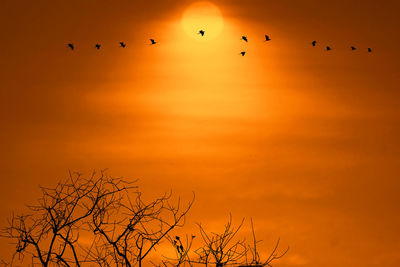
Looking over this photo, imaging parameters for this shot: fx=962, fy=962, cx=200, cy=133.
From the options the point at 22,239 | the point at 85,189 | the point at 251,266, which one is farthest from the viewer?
the point at 85,189

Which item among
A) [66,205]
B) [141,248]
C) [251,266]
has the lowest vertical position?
[251,266]

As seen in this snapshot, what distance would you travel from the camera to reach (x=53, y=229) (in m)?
17.5

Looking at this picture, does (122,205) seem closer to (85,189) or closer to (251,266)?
(85,189)

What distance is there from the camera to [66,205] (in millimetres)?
18078

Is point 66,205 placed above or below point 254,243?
above

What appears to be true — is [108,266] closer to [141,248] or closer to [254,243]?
[141,248]

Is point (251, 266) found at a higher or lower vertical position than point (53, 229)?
lower

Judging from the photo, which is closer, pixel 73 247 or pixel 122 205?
pixel 73 247

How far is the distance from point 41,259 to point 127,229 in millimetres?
1896

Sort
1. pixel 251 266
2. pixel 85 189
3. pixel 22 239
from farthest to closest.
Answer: pixel 85 189
pixel 22 239
pixel 251 266

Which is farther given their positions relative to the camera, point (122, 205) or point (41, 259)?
point (122, 205)

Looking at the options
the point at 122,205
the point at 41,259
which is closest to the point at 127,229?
the point at 122,205

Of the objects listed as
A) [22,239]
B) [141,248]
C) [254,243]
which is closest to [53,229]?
[22,239]

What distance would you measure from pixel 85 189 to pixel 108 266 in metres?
1.88
